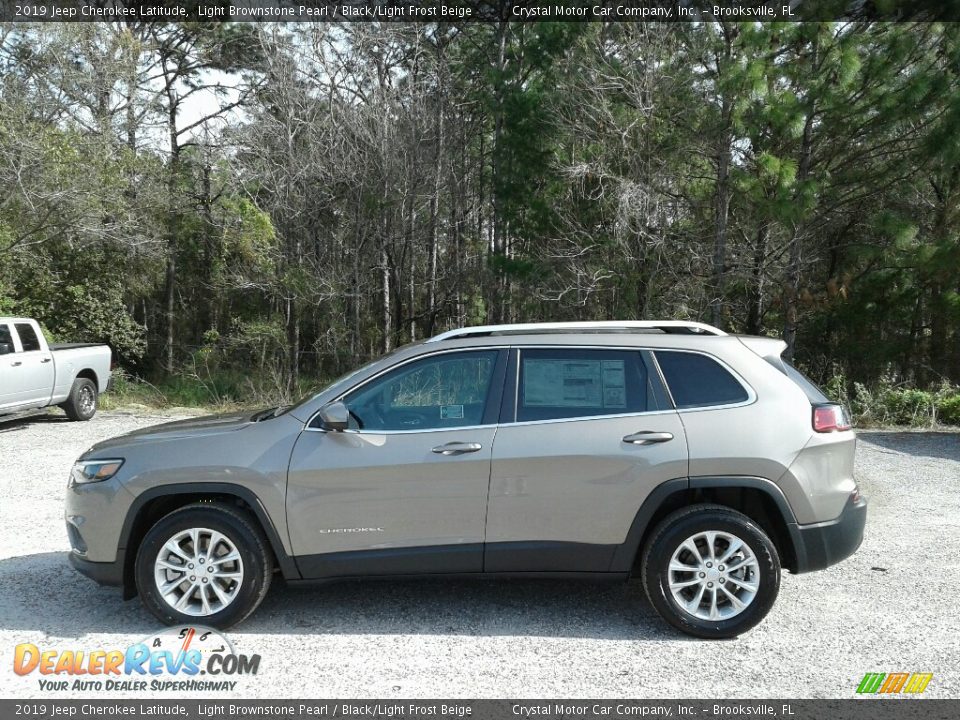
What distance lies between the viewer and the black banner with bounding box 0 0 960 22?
1440 cm

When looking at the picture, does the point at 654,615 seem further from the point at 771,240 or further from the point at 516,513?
the point at 771,240

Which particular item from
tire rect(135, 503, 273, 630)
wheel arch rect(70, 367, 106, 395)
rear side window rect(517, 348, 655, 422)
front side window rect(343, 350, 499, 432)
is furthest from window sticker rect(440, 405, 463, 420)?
wheel arch rect(70, 367, 106, 395)

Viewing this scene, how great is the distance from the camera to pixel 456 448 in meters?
4.75

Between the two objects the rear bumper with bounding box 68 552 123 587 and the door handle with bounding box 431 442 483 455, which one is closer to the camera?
the door handle with bounding box 431 442 483 455

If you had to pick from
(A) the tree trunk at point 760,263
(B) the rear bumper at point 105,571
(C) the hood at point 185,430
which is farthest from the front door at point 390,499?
(A) the tree trunk at point 760,263

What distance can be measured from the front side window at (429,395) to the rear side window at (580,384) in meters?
0.23

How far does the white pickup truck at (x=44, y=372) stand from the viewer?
1241 centimetres

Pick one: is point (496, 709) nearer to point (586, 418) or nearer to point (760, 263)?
point (586, 418)

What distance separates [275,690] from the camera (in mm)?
4105

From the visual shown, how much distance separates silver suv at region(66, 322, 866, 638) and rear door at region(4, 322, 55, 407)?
8.67m

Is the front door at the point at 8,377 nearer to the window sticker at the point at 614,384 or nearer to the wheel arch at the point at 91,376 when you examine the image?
the wheel arch at the point at 91,376

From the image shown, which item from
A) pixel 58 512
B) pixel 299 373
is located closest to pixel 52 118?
pixel 299 373

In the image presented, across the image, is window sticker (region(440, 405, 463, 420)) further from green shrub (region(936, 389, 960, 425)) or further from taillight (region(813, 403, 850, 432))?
green shrub (region(936, 389, 960, 425))

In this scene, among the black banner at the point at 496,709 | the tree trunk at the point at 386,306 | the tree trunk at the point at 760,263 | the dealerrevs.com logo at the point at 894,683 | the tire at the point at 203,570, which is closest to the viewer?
the black banner at the point at 496,709
